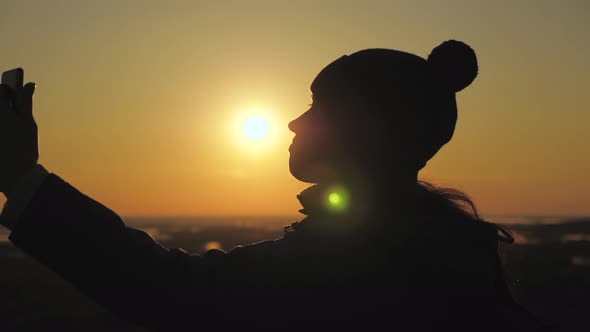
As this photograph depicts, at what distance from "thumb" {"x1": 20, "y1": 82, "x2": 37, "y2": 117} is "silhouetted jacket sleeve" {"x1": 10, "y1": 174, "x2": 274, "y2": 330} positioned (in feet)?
0.57

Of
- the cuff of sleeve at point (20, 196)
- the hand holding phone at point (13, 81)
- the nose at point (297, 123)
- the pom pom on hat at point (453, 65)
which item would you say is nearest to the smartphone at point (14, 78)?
the hand holding phone at point (13, 81)

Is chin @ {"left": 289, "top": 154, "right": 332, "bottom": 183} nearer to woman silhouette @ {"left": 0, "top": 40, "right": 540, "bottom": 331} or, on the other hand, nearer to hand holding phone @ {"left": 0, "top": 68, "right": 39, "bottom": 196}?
woman silhouette @ {"left": 0, "top": 40, "right": 540, "bottom": 331}

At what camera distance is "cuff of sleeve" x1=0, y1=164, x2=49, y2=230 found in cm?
198

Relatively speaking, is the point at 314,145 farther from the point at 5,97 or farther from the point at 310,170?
the point at 5,97

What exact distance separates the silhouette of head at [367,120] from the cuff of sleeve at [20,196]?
84 centimetres

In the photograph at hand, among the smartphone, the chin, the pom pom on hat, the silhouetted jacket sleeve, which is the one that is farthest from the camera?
the pom pom on hat

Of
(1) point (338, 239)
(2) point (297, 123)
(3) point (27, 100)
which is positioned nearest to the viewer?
(3) point (27, 100)

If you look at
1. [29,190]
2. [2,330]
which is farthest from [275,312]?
[2,330]

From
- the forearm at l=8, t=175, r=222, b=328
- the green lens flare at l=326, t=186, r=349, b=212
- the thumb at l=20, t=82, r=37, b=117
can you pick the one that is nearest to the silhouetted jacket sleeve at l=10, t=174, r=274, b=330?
the forearm at l=8, t=175, r=222, b=328

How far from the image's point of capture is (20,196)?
1.99 meters

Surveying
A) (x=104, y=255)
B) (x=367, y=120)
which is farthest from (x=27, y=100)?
(x=367, y=120)

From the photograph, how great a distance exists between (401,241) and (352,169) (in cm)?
35

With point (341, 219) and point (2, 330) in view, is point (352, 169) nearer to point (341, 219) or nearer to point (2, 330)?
point (341, 219)

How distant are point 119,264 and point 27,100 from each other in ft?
1.59
